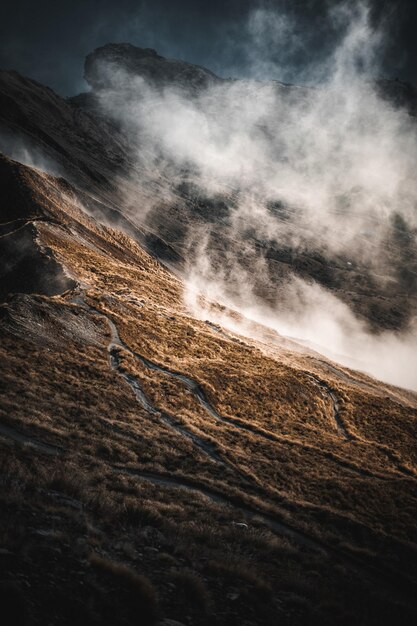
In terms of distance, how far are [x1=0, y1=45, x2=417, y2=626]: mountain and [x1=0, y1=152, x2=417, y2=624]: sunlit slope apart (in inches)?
3.2

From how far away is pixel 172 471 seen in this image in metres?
16.3

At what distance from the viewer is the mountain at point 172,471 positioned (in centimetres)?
777

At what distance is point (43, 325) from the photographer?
2800 centimetres

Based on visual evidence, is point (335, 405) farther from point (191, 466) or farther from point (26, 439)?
point (26, 439)

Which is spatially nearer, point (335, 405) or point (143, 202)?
point (335, 405)

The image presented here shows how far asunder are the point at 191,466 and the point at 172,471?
143 centimetres

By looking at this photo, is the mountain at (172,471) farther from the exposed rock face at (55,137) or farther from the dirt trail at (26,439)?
the exposed rock face at (55,137)

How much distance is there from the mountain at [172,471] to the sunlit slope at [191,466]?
82 mm

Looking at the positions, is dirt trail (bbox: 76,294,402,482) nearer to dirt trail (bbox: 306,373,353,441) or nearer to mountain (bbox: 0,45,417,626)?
mountain (bbox: 0,45,417,626)

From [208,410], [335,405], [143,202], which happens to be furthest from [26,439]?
[143,202]

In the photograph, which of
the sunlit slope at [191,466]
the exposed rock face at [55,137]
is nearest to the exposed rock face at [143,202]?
the exposed rock face at [55,137]

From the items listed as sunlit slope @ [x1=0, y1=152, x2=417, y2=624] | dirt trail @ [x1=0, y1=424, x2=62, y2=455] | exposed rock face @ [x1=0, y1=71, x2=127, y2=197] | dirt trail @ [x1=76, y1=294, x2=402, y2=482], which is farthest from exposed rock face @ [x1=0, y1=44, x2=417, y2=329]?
dirt trail @ [x1=0, y1=424, x2=62, y2=455]

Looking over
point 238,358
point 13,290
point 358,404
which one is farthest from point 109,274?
point 358,404

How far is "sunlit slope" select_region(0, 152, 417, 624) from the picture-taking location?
889cm
